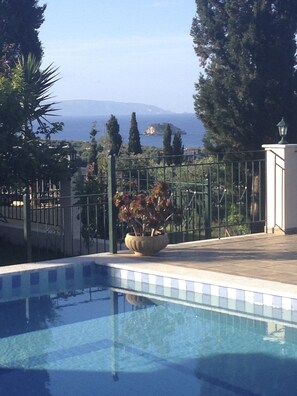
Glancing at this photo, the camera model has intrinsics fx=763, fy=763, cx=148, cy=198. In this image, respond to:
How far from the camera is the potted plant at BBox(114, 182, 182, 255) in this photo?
9000 mm

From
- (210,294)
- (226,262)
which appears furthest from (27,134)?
→ (210,294)

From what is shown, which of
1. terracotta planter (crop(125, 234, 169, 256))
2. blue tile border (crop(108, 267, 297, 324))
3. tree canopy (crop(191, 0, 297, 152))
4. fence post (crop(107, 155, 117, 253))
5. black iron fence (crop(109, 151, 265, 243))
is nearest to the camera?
blue tile border (crop(108, 267, 297, 324))

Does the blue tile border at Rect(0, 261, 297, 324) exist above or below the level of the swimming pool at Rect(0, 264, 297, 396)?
above

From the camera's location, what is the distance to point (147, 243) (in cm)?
913

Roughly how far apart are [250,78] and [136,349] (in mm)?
19252

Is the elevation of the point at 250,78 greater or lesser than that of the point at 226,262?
greater

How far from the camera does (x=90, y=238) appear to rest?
11984mm

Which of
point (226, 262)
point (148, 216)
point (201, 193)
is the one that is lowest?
point (226, 262)

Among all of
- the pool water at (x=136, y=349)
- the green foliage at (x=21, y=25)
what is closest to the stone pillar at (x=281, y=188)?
the pool water at (x=136, y=349)

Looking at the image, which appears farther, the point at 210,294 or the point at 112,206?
the point at 112,206

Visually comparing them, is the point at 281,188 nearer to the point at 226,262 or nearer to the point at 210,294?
the point at 226,262

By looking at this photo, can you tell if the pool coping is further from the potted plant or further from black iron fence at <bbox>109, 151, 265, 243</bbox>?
black iron fence at <bbox>109, 151, 265, 243</bbox>

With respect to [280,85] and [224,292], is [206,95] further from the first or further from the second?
[224,292]

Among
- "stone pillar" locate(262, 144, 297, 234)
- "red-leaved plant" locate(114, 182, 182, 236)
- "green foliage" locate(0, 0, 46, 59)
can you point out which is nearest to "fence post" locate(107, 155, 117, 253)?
"red-leaved plant" locate(114, 182, 182, 236)
